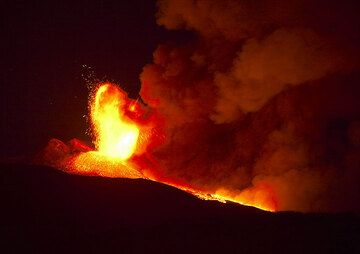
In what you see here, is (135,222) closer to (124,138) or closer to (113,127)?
(124,138)

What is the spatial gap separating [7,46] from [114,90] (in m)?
6.02

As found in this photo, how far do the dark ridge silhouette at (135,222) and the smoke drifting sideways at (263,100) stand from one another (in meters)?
6.32

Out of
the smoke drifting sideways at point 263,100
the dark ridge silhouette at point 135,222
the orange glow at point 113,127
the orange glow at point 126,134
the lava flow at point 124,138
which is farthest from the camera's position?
the orange glow at point 113,127

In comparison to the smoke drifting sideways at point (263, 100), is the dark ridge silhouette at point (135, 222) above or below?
below

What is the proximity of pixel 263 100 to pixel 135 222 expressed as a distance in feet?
37.4

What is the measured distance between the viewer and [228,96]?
62.3ft

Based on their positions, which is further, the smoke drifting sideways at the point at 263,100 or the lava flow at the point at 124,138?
the smoke drifting sideways at the point at 263,100

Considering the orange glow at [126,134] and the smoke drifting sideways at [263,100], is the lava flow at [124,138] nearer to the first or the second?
the orange glow at [126,134]

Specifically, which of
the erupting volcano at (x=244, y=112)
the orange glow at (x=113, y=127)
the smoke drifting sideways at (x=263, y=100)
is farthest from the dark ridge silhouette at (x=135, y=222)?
the orange glow at (x=113, y=127)

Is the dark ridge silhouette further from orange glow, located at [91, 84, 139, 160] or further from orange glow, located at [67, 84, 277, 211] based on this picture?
orange glow, located at [91, 84, 139, 160]

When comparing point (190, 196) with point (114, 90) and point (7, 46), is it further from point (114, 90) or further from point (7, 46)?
point (7, 46)

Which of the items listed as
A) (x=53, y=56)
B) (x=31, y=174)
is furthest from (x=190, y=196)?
(x=53, y=56)

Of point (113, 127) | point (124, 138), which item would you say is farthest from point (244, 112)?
point (113, 127)

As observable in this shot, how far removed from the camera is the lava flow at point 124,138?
17.0 m
